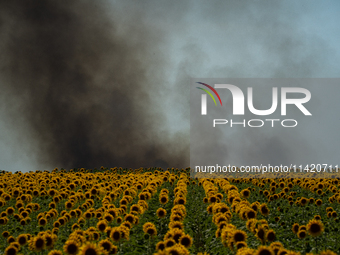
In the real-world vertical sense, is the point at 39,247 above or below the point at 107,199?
below

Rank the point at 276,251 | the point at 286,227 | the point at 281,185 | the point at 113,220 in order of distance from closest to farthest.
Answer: the point at 276,251
the point at 113,220
the point at 286,227
the point at 281,185

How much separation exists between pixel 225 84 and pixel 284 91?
14.4ft

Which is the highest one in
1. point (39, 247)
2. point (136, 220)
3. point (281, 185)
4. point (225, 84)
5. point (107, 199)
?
point (225, 84)

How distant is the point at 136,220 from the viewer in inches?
501

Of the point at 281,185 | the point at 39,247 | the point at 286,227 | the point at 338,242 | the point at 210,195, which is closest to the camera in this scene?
the point at 39,247

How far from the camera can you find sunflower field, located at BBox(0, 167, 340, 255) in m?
9.66

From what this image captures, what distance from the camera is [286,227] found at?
14.9 meters

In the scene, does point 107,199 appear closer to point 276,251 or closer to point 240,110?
point 276,251

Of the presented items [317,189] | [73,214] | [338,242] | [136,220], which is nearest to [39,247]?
[136,220]

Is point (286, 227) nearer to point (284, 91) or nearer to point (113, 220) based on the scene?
point (113, 220)

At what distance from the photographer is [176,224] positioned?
1035 centimetres

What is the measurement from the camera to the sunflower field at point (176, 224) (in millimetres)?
9664

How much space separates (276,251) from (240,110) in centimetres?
1886

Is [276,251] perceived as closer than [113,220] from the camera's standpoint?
Yes
